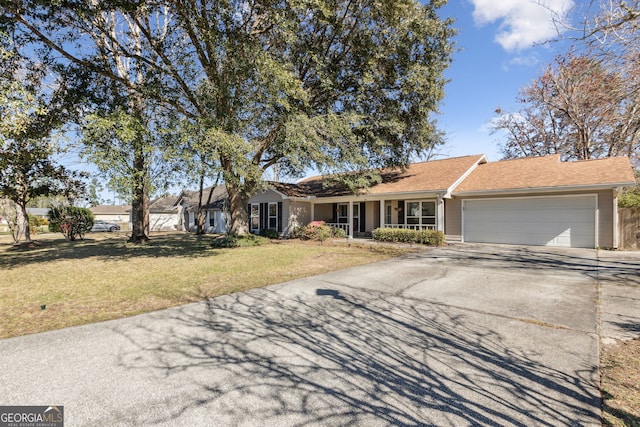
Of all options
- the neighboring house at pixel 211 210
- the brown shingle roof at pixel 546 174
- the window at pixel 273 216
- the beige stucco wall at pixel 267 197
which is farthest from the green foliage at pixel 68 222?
the brown shingle roof at pixel 546 174

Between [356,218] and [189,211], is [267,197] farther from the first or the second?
[189,211]

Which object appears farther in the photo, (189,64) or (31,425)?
(189,64)

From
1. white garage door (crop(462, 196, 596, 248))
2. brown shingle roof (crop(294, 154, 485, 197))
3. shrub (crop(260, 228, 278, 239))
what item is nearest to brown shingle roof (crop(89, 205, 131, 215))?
shrub (crop(260, 228, 278, 239))

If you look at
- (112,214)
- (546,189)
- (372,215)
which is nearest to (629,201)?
(546,189)

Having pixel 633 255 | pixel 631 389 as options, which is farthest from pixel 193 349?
pixel 633 255

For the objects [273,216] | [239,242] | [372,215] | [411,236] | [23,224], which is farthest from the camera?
[273,216]

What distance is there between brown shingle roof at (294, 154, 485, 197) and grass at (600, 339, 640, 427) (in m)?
12.1

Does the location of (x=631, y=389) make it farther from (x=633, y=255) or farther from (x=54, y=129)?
(x=54, y=129)

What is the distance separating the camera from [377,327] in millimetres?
4508

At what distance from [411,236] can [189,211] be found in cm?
2555

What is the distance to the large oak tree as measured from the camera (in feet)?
34.4

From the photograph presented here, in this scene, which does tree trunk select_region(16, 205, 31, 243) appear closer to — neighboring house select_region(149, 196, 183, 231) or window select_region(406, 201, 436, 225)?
neighboring house select_region(149, 196, 183, 231)

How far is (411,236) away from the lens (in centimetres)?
1520

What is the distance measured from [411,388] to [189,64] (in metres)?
13.0
